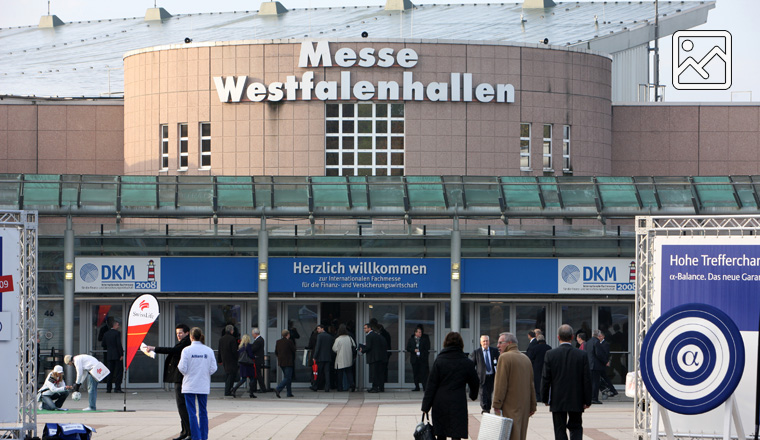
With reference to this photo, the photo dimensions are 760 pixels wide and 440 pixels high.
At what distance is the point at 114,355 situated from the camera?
2703cm

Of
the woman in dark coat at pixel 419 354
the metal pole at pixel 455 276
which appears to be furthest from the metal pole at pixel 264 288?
the metal pole at pixel 455 276

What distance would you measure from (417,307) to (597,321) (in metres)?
4.37

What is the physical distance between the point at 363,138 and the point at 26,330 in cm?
2176

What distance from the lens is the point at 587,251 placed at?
2839cm

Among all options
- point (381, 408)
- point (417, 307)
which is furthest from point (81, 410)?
point (417, 307)

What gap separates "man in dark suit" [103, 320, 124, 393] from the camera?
88.8 ft

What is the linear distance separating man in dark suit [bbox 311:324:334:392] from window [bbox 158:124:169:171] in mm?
11900

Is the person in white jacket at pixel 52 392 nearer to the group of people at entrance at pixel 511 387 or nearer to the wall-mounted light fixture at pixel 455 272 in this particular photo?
the wall-mounted light fixture at pixel 455 272

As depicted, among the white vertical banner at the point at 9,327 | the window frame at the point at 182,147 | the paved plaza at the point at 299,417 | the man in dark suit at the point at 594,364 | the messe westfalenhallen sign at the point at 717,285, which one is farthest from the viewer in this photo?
the window frame at the point at 182,147

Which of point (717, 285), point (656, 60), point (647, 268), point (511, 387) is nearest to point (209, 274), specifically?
point (647, 268)

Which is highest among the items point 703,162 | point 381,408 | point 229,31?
point 229,31

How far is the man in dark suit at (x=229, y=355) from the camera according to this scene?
1004 inches

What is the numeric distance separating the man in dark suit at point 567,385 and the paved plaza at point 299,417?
285 cm

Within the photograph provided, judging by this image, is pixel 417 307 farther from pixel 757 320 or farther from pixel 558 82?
pixel 757 320
